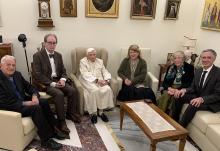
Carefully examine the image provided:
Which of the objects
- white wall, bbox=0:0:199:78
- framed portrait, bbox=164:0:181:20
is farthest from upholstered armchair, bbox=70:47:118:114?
framed portrait, bbox=164:0:181:20

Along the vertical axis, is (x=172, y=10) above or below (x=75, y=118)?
above

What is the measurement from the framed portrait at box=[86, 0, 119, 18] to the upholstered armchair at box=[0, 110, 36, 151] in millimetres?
2077

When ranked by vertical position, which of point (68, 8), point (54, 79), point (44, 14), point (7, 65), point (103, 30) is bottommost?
point (54, 79)

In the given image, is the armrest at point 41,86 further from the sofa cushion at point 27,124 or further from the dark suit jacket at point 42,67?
the sofa cushion at point 27,124

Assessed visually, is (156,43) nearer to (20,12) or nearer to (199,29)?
(199,29)

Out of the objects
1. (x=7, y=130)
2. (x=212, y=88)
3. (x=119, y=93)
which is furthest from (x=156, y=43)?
(x=7, y=130)

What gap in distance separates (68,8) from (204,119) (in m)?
2.59

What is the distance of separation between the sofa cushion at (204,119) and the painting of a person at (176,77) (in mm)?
546

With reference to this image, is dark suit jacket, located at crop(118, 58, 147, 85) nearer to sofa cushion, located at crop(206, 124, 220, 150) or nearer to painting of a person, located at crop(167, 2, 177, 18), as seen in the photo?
painting of a person, located at crop(167, 2, 177, 18)

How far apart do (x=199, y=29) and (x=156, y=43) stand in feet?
2.68

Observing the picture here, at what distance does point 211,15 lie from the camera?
3.65m

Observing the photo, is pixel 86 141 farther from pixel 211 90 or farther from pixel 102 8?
pixel 102 8

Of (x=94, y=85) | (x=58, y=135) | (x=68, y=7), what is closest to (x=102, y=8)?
(x=68, y=7)

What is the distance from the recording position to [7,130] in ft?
7.46
